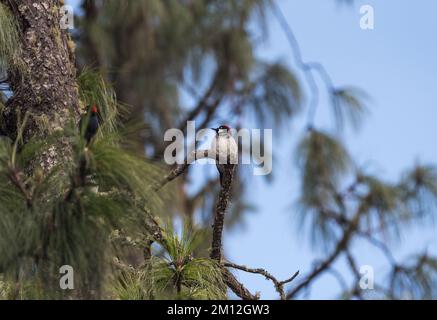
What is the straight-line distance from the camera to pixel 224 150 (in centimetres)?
288

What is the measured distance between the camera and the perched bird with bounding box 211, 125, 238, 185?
2812 mm

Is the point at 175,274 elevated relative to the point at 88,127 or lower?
lower

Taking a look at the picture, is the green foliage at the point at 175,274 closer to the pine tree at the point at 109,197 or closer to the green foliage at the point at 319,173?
the pine tree at the point at 109,197

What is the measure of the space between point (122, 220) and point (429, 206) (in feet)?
8.78

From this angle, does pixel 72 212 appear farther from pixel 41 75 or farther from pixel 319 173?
pixel 319 173

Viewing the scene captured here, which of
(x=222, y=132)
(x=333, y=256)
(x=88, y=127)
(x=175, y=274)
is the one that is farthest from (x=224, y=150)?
(x=333, y=256)

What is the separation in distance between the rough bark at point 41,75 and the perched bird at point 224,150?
42 cm

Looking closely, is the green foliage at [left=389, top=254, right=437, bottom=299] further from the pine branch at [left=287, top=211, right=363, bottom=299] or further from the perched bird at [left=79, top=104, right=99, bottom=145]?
the perched bird at [left=79, top=104, right=99, bottom=145]

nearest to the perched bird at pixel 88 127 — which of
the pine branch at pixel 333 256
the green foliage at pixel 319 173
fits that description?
the pine branch at pixel 333 256

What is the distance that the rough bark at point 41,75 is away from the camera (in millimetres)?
2695

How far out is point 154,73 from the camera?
6641 mm

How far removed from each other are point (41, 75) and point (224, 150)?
0.55m

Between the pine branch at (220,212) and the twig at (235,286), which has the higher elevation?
the pine branch at (220,212)

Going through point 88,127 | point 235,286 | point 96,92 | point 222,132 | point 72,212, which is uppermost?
point 96,92
